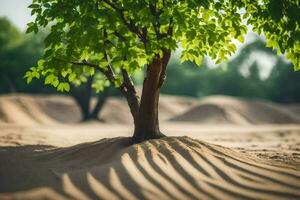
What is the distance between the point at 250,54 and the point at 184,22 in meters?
54.2

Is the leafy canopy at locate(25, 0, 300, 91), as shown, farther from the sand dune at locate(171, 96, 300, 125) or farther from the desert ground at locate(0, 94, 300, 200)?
the sand dune at locate(171, 96, 300, 125)

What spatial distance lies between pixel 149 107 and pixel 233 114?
63.9ft

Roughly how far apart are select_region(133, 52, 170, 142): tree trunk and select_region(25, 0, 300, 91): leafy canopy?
33.2 inches

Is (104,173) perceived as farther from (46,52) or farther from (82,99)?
(82,99)

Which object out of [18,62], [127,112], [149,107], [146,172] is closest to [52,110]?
[127,112]

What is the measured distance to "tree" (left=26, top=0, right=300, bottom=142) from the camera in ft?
18.6

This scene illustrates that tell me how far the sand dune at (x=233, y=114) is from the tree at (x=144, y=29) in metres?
18.2

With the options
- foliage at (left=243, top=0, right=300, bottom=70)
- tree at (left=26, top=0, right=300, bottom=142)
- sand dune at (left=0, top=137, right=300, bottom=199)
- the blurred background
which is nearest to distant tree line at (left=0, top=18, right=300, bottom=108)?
the blurred background

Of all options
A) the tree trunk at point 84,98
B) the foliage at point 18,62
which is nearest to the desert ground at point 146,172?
the tree trunk at point 84,98

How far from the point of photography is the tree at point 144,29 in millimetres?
5668

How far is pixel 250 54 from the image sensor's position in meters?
57.6

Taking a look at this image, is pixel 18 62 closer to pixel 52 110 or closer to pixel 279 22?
pixel 52 110

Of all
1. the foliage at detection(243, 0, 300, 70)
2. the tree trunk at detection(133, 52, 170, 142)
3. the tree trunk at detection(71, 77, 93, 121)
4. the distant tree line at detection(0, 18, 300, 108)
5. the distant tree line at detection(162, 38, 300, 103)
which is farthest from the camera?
the distant tree line at detection(162, 38, 300, 103)

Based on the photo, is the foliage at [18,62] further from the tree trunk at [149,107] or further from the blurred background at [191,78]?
the tree trunk at [149,107]
